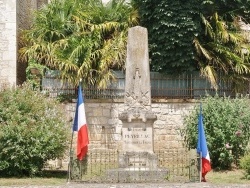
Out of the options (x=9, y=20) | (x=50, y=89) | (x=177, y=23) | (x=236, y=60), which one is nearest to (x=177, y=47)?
(x=177, y=23)

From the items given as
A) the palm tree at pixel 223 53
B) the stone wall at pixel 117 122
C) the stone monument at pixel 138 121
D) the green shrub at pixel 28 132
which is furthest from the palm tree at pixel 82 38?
the stone monument at pixel 138 121

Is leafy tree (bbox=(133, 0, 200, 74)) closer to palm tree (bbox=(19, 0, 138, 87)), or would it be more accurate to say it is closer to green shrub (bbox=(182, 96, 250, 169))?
palm tree (bbox=(19, 0, 138, 87))

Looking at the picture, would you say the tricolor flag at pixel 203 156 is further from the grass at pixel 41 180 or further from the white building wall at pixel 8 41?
the white building wall at pixel 8 41

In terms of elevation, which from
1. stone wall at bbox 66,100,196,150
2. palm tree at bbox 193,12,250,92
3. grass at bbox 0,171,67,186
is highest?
palm tree at bbox 193,12,250,92

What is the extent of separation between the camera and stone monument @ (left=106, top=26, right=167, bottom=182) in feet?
43.3

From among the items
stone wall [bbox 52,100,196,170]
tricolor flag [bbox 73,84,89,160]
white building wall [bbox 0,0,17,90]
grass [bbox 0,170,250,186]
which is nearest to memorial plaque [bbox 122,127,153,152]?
tricolor flag [bbox 73,84,89,160]

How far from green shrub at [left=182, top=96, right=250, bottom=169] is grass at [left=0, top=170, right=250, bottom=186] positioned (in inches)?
25.6

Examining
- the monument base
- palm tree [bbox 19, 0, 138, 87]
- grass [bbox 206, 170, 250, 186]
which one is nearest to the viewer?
the monument base

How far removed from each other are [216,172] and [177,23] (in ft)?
20.1

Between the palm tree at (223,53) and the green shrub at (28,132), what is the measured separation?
22.6ft

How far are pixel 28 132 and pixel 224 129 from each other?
238 inches

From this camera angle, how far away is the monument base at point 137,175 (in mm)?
12953

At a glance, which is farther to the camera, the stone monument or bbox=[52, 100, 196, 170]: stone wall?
bbox=[52, 100, 196, 170]: stone wall

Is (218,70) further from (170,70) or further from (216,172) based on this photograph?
(216,172)
